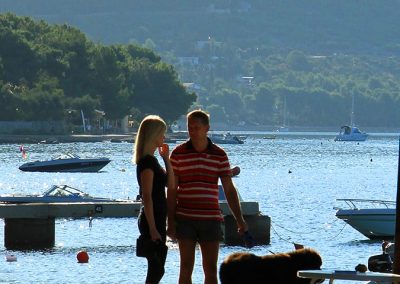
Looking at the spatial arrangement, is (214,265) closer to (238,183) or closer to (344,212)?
(344,212)

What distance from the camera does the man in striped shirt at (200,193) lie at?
16000 millimetres

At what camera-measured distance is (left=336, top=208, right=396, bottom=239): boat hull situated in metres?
37.5

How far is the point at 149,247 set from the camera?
51.0 ft

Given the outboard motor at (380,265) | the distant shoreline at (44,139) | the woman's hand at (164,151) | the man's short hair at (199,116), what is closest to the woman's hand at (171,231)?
the woman's hand at (164,151)

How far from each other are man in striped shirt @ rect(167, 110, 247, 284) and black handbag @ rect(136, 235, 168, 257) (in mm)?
472

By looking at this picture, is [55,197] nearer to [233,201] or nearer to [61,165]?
[233,201]

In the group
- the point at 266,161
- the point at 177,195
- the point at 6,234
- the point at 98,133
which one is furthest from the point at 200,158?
the point at 98,133

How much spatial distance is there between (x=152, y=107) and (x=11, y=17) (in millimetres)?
17475

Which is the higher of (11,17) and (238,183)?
(11,17)

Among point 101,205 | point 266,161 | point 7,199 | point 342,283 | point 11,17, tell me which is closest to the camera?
point 342,283

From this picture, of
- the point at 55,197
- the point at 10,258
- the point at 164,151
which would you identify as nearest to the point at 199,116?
the point at 164,151

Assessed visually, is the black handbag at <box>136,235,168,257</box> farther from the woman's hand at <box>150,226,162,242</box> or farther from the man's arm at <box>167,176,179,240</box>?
the man's arm at <box>167,176,179,240</box>

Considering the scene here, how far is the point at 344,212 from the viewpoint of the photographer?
38250 mm

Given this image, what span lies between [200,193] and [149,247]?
0.86m
